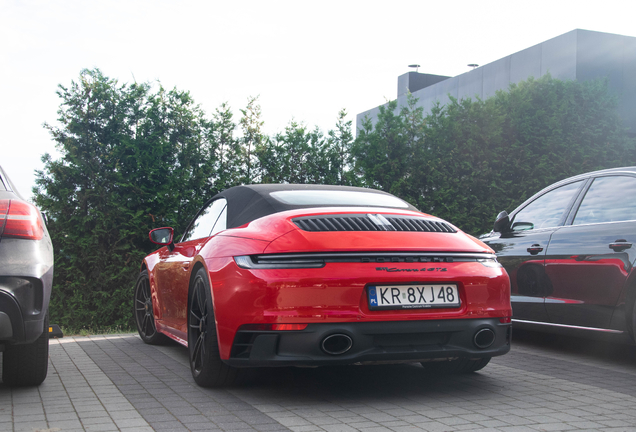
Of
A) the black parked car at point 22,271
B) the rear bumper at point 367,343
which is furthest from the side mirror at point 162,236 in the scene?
the rear bumper at point 367,343

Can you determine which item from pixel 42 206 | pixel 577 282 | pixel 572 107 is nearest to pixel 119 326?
pixel 42 206

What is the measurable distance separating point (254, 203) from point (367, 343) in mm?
1404

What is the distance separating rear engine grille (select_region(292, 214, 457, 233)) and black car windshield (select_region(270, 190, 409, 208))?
461mm

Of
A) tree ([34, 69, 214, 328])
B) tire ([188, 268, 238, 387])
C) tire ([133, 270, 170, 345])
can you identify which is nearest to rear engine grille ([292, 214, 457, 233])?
tire ([188, 268, 238, 387])

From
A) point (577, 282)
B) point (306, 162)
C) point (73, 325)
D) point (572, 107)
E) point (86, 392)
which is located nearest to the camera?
point (86, 392)

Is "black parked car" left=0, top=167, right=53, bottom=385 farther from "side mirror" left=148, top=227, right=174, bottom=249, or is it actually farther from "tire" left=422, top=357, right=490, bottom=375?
"tire" left=422, top=357, right=490, bottom=375

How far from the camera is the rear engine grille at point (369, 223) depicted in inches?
149

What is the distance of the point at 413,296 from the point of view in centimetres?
366

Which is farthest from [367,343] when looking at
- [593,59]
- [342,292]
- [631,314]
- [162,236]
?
[593,59]

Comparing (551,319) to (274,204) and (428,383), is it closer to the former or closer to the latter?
(428,383)

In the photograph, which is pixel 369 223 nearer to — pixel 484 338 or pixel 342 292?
pixel 342 292

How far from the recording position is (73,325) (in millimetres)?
9211

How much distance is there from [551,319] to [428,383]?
182 centimetres

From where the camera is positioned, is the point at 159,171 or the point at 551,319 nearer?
the point at 551,319
